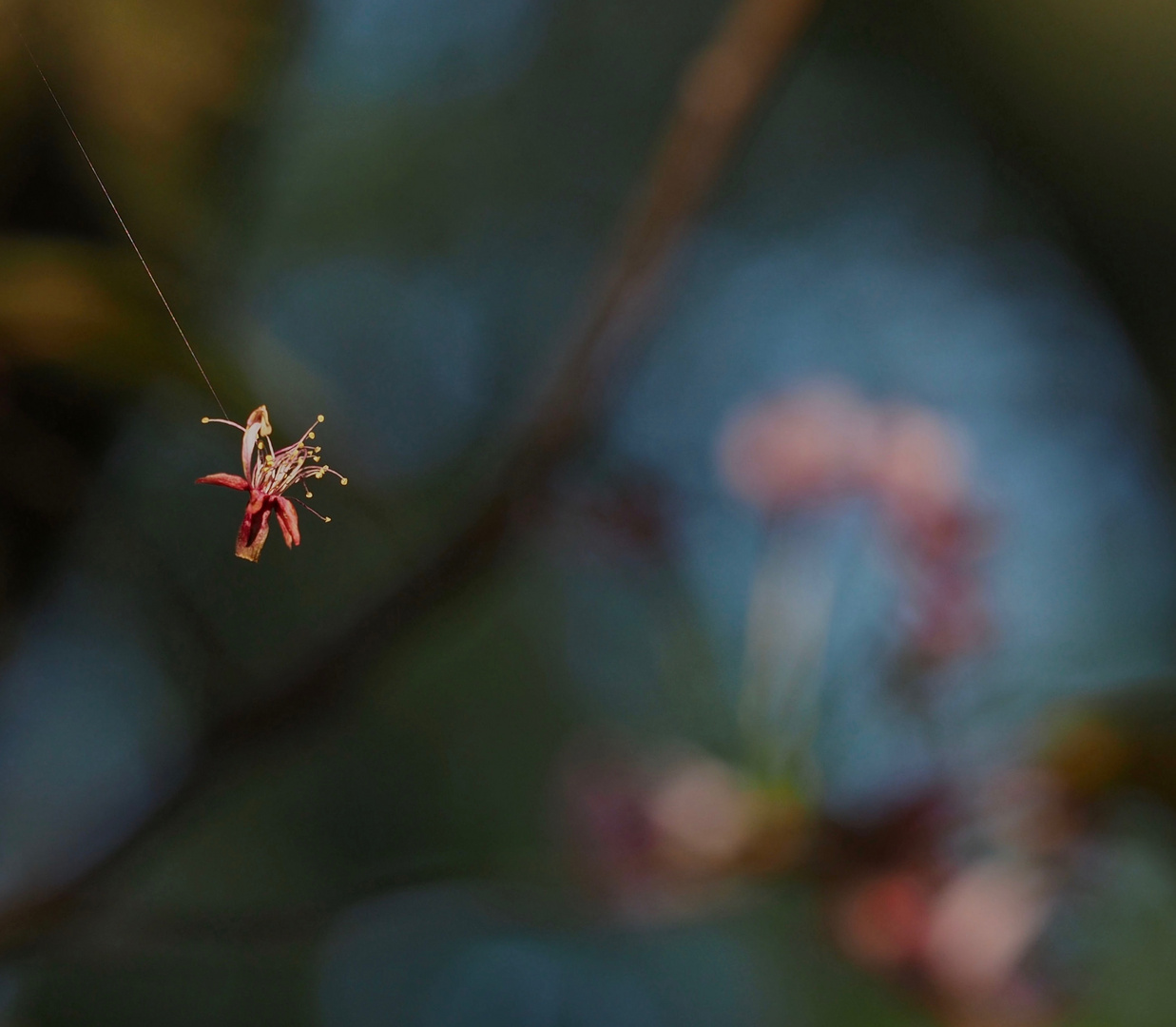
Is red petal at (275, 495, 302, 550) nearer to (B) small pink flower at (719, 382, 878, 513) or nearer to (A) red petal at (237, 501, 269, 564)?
(A) red petal at (237, 501, 269, 564)

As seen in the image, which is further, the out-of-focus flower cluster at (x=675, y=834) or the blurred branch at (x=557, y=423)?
the out-of-focus flower cluster at (x=675, y=834)

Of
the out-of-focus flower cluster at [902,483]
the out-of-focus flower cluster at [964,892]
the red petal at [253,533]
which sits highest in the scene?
the out-of-focus flower cluster at [902,483]

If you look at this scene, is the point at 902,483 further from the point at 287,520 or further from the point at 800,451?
the point at 287,520

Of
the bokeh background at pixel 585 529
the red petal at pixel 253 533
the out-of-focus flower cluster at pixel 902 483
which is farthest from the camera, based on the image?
the out-of-focus flower cluster at pixel 902 483

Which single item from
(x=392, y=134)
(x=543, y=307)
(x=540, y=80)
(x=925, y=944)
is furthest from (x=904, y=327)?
(x=925, y=944)

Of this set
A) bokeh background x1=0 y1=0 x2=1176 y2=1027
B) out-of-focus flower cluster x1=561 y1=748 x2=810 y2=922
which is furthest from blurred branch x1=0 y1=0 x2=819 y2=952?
out-of-focus flower cluster x1=561 y1=748 x2=810 y2=922

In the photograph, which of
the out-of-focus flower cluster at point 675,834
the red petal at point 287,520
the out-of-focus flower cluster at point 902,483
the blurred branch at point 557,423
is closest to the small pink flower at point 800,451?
the out-of-focus flower cluster at point 902,483

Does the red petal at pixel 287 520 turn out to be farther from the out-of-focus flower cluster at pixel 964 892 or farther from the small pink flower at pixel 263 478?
the out-of-focus flower cluster at pixel 964 892
